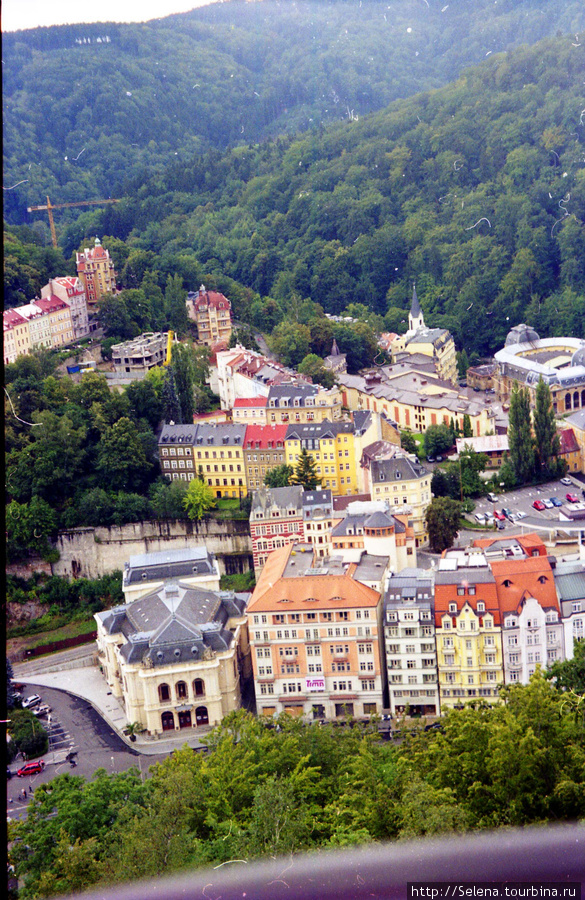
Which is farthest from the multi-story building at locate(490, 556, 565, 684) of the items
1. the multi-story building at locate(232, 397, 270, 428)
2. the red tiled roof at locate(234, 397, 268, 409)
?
the red tiled roof at locate(234, 397, 268, 409)

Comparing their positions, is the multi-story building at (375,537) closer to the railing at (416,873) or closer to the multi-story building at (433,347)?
the multi-story building at (433,347)

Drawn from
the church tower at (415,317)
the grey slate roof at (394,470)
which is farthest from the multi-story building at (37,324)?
the church tower at (415,317)

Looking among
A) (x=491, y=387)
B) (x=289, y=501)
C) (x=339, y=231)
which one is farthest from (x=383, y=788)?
(x=339, y=231)

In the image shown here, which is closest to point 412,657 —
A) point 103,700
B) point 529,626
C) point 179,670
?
point 529,626

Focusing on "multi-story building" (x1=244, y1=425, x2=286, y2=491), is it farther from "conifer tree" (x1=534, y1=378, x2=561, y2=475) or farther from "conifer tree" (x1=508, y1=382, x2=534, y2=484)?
"conifer tree" (x1=534, y1=378, x2=561, y2=475)

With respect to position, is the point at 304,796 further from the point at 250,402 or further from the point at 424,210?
the point at 424,210
